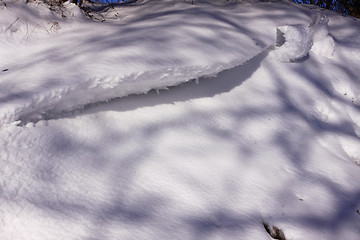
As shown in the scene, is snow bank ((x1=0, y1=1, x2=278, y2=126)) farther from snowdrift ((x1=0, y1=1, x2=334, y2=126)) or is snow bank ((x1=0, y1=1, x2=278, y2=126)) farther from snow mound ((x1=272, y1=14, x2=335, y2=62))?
snow mound ((x1=272, y1=14, x2=335, y2=62))

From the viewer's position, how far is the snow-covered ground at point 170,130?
112 centimetres

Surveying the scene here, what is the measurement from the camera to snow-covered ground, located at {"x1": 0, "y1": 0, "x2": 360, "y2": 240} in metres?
1.12

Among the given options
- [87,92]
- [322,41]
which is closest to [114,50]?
[87,92]

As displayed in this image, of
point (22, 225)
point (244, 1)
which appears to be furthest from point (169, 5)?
point (22, 225)

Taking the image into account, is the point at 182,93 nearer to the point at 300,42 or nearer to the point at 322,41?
the point at 300,42

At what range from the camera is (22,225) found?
0.97 metres

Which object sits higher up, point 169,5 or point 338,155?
point 169,5

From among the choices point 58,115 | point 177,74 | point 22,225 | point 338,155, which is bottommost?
point 338,155

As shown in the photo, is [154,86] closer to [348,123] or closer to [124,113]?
[124,113]

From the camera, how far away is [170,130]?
149 centimetres

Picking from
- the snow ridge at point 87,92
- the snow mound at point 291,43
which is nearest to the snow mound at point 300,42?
the snow mound at point 291,43

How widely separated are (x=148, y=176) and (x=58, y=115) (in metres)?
0.46

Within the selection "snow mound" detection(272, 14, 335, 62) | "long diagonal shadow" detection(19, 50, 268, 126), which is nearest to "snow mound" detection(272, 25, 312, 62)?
A: "snow mound" detection(272, 14, 335, 62)

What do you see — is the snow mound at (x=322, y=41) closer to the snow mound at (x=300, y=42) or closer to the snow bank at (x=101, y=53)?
the snow mound at (x=300, y=42)
